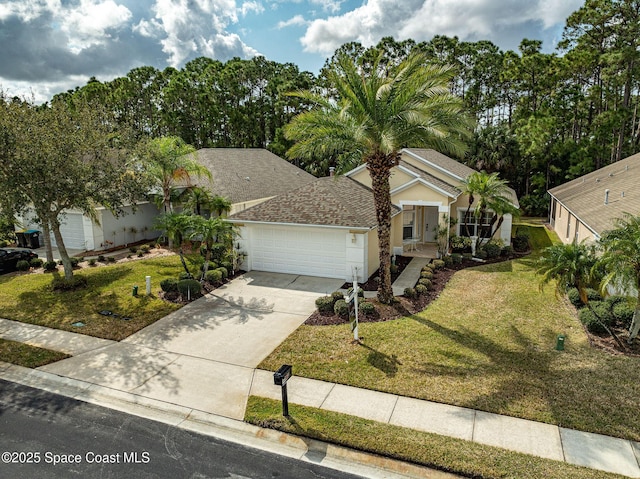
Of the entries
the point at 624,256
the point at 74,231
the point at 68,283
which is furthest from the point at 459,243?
the point at 74,231

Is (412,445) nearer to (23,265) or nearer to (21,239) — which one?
(23,265)

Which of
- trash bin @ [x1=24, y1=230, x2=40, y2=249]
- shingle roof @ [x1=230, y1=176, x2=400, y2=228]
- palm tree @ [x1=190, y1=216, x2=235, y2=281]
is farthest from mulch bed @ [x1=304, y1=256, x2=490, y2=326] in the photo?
trash bin @ [x1=24, y1=230, x2=40, y2=249]

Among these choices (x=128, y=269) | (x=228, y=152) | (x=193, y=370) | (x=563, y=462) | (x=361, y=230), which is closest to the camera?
(x=563, y=462)

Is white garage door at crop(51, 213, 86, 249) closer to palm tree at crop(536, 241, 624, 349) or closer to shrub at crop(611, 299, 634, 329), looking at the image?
palm tree at crop(536, 241, 624, 349)

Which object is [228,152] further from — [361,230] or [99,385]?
[99,385]

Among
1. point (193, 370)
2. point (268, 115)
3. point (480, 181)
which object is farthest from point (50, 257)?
point (268, 115)

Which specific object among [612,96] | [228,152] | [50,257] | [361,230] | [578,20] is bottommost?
[50,257]

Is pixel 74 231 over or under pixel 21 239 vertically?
over
